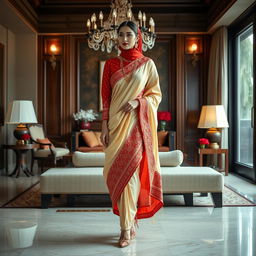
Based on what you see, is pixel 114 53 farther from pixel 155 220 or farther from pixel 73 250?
pixel 73 250

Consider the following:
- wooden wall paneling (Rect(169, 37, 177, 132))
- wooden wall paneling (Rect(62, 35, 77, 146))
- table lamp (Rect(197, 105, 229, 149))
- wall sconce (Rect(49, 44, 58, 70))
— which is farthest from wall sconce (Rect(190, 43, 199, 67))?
wall sconce (Rect(49, 44, 58, 70))

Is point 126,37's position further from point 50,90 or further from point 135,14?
point 50,90

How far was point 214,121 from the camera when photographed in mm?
6078

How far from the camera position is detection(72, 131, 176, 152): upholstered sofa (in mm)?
6777

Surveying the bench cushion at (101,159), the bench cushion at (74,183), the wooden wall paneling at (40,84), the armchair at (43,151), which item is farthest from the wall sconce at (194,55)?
the bench cushion at (74,183)

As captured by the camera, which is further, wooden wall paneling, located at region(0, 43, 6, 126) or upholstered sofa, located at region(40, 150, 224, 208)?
wooden wall paneling, located at region(0, 43, 6, 126)

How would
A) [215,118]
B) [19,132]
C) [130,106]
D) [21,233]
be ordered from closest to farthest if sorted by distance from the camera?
[130,106] < [21,233] < [215,118] < [19,132]

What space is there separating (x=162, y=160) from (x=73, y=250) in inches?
68.7

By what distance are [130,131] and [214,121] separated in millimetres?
3876

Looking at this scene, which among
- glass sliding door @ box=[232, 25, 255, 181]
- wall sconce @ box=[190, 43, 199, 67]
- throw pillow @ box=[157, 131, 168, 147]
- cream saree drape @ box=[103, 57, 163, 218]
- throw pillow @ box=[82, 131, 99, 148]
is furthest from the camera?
wall sconce @ box=[190, 43, 199, 67]

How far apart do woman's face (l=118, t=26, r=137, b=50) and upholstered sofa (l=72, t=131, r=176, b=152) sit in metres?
4.34

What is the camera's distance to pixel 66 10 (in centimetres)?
737

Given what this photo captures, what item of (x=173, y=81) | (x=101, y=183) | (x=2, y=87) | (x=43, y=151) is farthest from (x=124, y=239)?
(x=173, y=81)

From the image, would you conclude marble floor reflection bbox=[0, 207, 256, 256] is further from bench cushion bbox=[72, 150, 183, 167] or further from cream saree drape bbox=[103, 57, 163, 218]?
bench cushion bbox=[72, 150, 183, 167]
